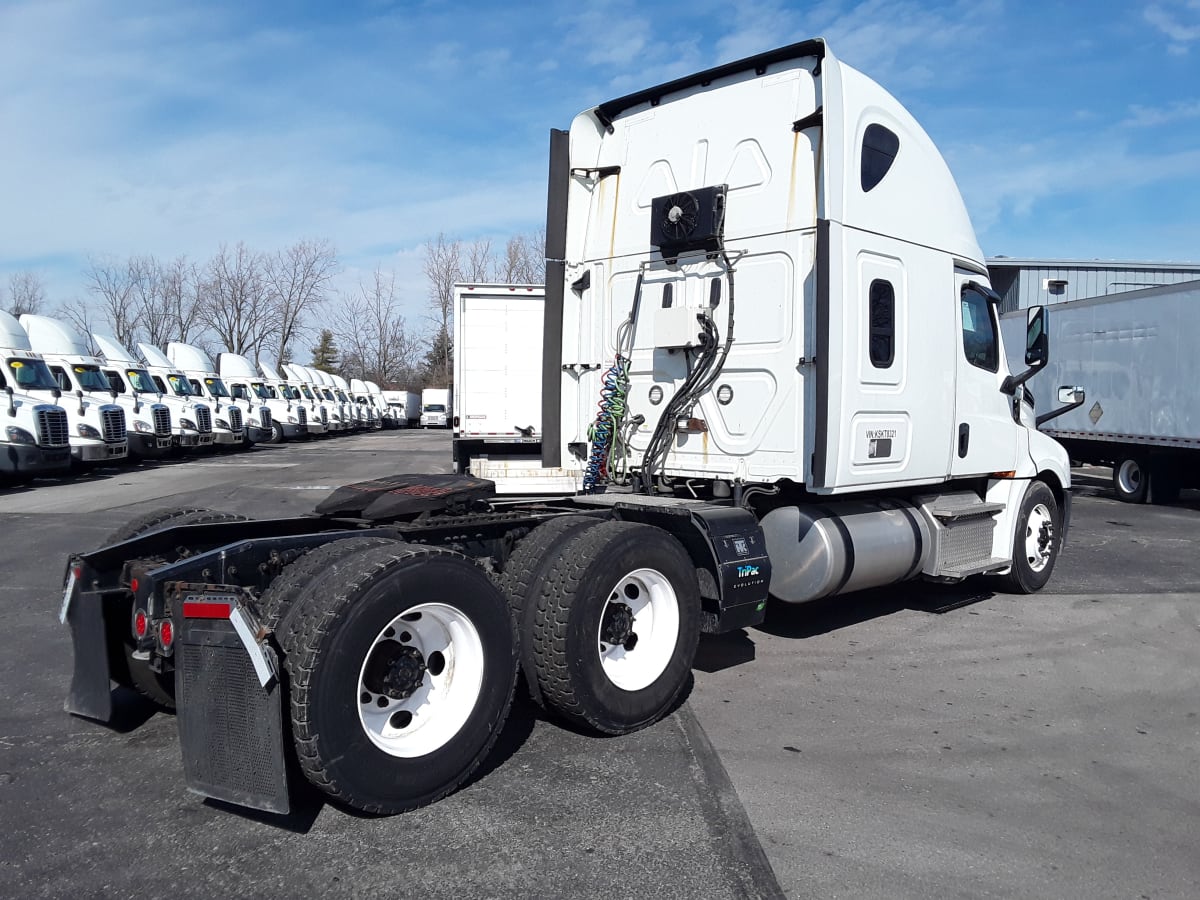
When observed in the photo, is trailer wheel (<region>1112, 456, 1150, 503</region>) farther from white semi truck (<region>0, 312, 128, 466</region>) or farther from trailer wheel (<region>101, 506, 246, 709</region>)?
white semi truck (<region>0, 312, 128, 466</region>)

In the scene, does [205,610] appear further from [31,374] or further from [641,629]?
[31,374]

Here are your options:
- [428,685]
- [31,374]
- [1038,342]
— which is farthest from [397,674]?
[31,374]

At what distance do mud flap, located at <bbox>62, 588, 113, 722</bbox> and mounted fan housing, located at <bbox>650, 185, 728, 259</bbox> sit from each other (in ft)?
13.5

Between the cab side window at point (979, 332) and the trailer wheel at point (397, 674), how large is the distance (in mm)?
4886

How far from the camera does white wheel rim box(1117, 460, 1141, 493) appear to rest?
16.5m

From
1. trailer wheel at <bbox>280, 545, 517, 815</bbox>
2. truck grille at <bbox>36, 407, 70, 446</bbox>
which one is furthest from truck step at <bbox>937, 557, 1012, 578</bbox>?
truck grille at <bbox>36, 407, 70, 446</bbox>

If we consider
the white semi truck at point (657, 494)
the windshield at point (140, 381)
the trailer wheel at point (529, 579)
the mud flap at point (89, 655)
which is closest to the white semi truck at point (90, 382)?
the windshield at point (140, 381)

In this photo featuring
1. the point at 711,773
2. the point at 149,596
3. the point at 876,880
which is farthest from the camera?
the point at 711,773

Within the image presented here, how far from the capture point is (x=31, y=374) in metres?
19.1

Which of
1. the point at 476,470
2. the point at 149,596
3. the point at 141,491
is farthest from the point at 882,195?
the point at 141,491

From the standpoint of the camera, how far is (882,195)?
20.1 feet

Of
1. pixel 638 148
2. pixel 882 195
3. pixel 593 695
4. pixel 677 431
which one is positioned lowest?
pixel 593 695

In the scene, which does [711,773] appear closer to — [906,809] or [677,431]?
[906,809]

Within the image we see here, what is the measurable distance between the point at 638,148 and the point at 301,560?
4171mm
